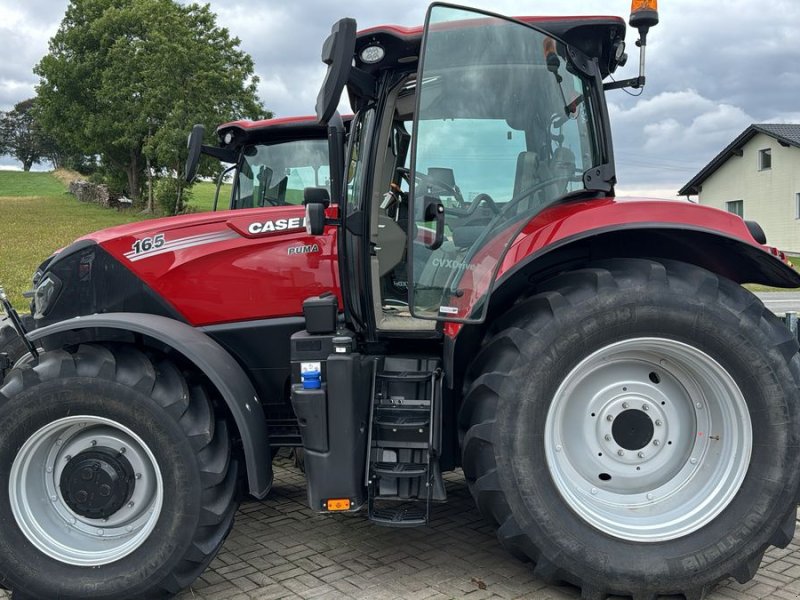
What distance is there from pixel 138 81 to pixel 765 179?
29.6 metres

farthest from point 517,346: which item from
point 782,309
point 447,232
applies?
point 782,309

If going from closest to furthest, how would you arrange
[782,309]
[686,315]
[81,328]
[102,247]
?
[686,315] → [81,328] → [102,247] → [782,309]

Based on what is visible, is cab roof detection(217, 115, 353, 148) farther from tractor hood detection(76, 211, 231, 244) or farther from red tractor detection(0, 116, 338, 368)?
tractor hood detection(76, 211, 231, 244)

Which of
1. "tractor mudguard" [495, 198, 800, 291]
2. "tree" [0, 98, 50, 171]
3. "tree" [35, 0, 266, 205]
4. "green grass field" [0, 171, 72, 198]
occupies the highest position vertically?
"tree" [0, 98, 50, 171]

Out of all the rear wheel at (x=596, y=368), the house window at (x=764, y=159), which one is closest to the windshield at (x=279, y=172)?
the rear wheel at (x=596, y=368)

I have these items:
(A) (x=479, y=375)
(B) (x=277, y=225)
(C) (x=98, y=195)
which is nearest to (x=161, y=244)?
(B) (x=277, y=225)

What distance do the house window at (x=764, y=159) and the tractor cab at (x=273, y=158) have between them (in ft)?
101

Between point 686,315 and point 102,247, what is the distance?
112 inches

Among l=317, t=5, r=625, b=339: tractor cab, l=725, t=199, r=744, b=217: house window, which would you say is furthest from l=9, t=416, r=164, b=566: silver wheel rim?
l=725, t=199, r=744, b=217: house window

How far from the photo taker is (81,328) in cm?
340

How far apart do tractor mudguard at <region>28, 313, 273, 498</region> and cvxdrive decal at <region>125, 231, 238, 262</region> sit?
1.56 feet

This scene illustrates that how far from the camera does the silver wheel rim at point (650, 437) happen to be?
330 cm

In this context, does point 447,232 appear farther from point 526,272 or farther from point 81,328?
point 81,328

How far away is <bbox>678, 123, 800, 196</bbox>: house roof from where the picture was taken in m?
30.5
